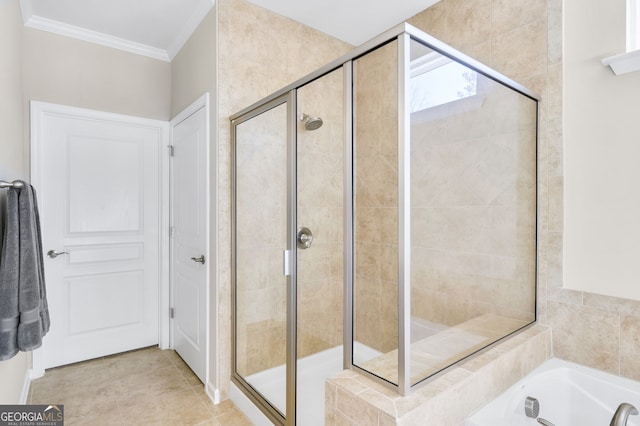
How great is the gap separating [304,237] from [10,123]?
1725mm

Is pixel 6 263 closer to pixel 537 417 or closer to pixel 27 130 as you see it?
pixel 27 130

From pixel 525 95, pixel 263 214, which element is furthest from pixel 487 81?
pixel 263 214

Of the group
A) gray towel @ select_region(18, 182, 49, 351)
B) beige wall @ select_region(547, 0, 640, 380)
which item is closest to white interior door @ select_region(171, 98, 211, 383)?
gray towel @ select_region(18, 182, 49, 351)

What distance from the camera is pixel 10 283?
4.38ft

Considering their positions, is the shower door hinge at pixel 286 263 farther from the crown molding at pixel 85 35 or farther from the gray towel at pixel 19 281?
the crown molding at pixel 85 35

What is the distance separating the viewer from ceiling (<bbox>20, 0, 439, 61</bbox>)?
2.34 metres

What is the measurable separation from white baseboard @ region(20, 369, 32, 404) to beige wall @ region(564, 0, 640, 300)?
325 centimetres

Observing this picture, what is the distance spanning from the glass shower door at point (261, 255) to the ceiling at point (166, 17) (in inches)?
38.3

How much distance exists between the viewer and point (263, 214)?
6.66 ft

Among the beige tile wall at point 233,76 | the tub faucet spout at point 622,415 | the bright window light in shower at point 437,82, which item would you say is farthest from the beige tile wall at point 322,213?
the tub faucet spout at point 622,415

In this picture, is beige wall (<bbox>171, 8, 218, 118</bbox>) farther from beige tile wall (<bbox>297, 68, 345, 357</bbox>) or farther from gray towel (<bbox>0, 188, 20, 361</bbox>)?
gray towel (<bbox>0, 188, 20, 361</bbox>)

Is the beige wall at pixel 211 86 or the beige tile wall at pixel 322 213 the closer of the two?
the beige tile wall at pixel 322 213

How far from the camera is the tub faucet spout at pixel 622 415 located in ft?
4.05

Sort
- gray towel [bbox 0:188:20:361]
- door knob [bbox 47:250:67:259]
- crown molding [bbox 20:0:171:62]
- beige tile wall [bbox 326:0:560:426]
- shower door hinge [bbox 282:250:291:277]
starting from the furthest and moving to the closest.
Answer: door knob [bbox 47:250:67:259] < crown molding [bbox 20:0:171:62] < shower door hinge [bbox 282:250:291:277] < gray towel [bbox 0:188:20:361] < beige tile wall [bbox 326:0:560:426]
